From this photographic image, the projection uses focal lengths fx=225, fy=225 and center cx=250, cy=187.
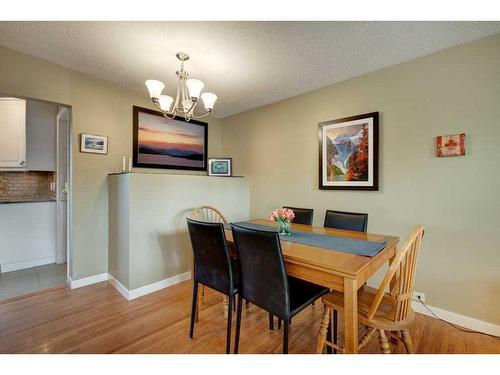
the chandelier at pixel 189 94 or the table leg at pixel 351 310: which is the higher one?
the chandelier at pixel 189 94

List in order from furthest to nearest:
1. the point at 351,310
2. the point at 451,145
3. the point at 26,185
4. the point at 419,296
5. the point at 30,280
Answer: the point at 26,185
the point at 30,280
the point at 419,296
the point at 451,145
the point at 351,310

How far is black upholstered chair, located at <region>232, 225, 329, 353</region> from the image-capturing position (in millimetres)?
1208

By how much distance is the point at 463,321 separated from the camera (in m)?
1.82

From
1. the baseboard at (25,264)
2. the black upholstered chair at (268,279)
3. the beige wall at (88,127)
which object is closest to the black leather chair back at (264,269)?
the black upholstered chair at (268,279)

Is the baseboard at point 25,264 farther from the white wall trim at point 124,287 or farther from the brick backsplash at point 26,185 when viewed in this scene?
the white wall trim at point 124,287

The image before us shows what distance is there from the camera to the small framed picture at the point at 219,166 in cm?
359

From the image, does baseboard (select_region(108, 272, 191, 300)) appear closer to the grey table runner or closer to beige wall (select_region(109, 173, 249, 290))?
beige wall (select_region(109, 173, 249, 290))

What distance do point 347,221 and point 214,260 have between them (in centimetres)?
126

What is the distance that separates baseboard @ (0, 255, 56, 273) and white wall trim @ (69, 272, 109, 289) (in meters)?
1.07

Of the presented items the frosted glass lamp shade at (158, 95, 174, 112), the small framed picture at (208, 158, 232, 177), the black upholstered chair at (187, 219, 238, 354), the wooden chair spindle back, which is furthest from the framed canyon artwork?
the small framed picture at (208, 158, 232, 177)

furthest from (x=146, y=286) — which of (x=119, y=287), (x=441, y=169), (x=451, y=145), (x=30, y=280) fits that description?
(x=451, y=145)

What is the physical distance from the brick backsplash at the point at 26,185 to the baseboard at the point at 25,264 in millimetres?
867

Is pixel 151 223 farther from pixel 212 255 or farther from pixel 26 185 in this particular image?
pixel 26 185
